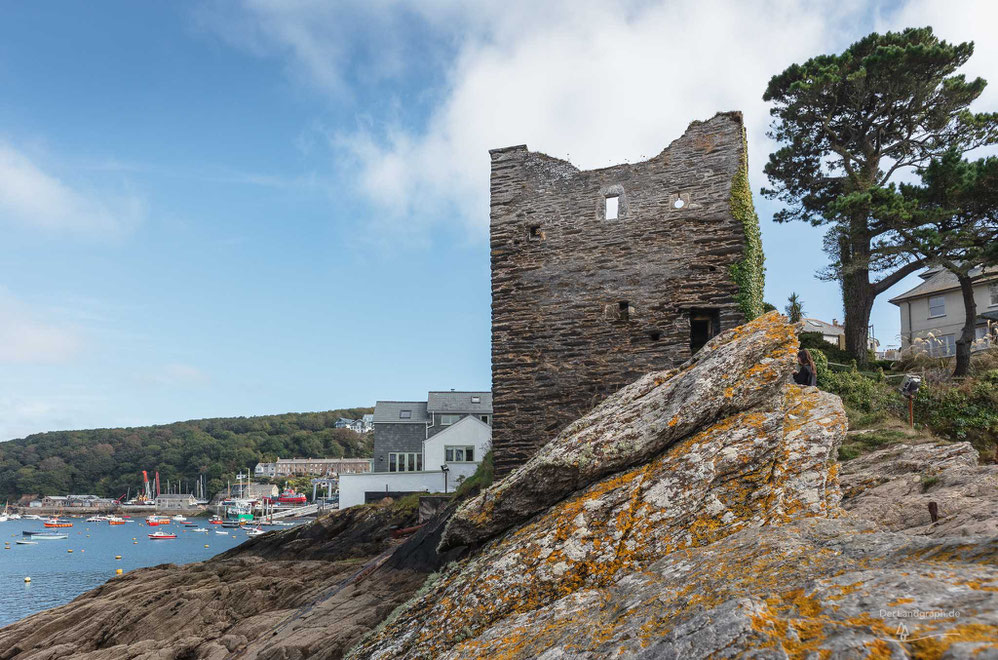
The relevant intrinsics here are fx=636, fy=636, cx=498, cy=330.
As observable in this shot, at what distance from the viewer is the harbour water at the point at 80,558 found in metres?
37.0

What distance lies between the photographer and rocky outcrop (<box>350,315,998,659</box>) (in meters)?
3.15

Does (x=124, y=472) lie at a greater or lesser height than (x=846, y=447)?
lesser

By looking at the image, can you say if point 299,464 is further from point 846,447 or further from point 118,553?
point 846,447

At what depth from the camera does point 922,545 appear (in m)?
3.74

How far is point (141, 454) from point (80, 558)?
9175 cm

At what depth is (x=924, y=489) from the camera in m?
7.06

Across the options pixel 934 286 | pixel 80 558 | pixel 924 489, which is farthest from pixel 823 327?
pixel 80 558

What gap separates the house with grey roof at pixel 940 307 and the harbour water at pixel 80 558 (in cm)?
4699


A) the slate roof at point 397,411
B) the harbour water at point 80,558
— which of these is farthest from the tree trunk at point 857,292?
the harbour water at point 80,558

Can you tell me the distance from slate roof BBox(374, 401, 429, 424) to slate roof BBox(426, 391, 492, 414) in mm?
641

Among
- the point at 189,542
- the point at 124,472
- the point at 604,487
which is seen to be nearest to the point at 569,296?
the point at 604,487

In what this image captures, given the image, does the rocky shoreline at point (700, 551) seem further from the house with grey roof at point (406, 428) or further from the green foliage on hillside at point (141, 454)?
the green foliage on hillside at point (141, 454)

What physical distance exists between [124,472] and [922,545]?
168668mm

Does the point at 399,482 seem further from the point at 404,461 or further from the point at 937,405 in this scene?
the point at 937,405
